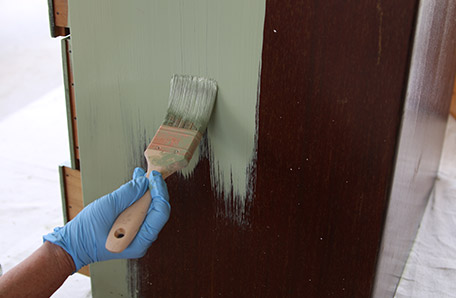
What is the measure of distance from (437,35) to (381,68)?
0.31 metres

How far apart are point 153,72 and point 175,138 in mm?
162

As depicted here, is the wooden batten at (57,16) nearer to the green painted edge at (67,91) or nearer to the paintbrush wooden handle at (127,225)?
the green painted edge at (67,91)

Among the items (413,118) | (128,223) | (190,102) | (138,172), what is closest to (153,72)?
(190,102)

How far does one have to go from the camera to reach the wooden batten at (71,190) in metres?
1.40

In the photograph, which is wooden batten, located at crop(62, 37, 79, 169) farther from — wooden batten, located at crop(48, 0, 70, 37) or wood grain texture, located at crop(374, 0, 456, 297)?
wood grain texture, located at crop(374, 0, 456, 297)

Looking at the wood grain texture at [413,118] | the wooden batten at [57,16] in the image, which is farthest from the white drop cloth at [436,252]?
the wooden batten at [57,16]

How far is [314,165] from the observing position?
861 millimetres

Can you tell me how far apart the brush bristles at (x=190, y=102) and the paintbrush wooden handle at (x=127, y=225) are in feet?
0.53

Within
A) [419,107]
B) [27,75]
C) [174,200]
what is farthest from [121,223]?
[27,75]

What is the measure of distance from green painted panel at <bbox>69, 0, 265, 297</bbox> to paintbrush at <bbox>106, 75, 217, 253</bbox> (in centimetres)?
2

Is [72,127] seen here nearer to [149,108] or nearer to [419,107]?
[149,108]

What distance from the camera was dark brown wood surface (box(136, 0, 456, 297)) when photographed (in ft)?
2.45

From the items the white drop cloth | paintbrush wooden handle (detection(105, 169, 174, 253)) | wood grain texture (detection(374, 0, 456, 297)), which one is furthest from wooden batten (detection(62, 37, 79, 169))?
the white drop cloth

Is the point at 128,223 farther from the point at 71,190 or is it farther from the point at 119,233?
the point at 71,190
